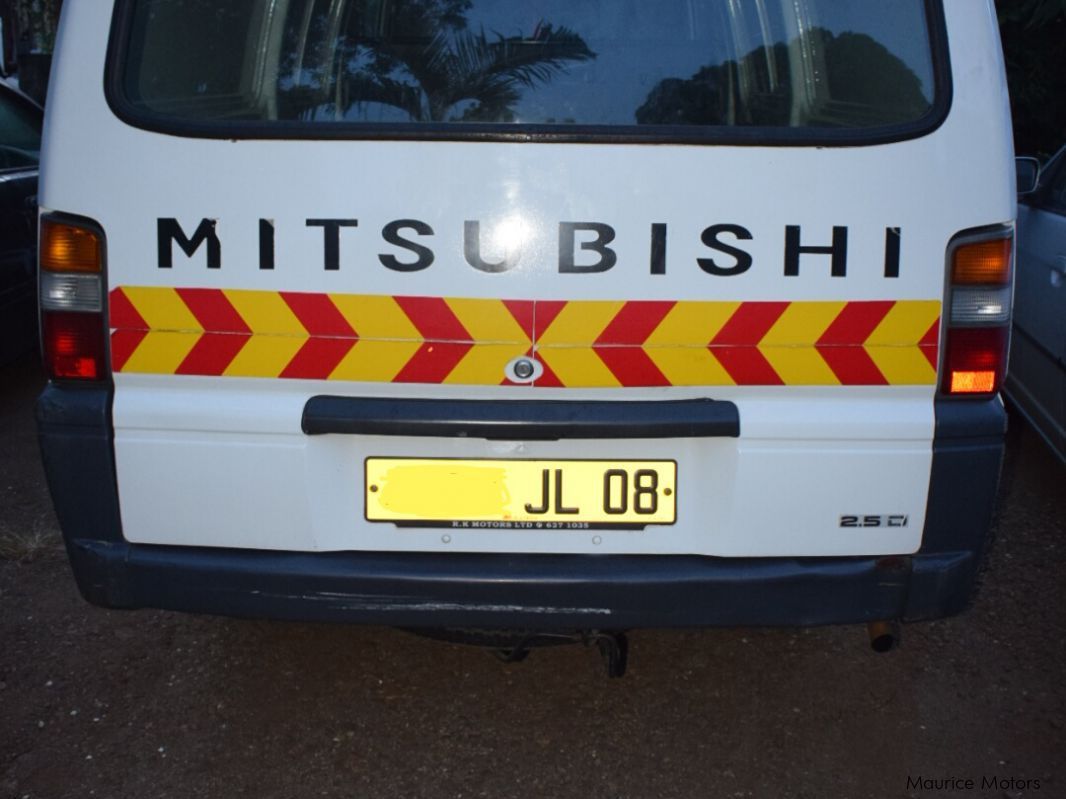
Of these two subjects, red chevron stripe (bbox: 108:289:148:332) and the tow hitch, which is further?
the tow hitch

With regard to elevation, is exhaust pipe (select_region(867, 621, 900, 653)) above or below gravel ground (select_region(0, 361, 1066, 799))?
above

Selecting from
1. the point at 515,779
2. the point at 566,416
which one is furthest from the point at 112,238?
the point at 515,779

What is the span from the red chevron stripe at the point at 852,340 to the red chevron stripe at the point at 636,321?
0.32m

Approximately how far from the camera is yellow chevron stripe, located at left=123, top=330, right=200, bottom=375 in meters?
2.42

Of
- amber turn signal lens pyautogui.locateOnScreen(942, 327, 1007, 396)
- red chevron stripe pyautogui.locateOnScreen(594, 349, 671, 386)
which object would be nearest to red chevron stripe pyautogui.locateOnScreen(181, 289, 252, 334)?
red chevron stripe pyautogui.locateOnScreen(594, 349, 671, 386)

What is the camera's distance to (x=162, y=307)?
241 centimetres

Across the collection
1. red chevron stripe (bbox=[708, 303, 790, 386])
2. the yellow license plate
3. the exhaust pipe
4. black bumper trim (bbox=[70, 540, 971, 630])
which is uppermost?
red chevron stripe (bbox=[708, 303, 790, 386])

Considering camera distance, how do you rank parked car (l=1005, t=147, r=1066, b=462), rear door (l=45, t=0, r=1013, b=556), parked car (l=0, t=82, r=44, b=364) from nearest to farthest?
rear door (l=45, t=0, r=1013, b=556) → parked car (l=1005, t=147, r=1066, b=462) → parked car (l=0, t=82, r=44, b=364)

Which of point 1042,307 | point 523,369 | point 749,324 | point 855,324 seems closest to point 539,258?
point 523,369

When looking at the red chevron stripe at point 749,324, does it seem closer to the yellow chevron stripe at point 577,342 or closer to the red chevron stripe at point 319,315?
the yellow chevron stripe at point 577,342

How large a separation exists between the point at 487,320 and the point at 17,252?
3.91 m

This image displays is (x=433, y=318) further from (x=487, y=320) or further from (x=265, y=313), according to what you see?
(x=265, y=313)

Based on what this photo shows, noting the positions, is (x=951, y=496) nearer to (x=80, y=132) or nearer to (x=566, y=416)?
(x=566, y=416)

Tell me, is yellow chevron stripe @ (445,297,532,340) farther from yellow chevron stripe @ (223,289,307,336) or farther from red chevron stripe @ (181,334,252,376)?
red chevron stripe @ (181,334,252,376)
